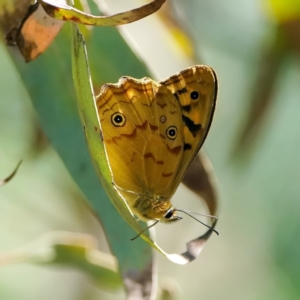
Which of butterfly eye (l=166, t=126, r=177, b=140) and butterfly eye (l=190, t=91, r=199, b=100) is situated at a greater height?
butterfly eye (l=190, t=91, r=199, b=100)

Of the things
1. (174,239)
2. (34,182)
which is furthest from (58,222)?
(174,239)

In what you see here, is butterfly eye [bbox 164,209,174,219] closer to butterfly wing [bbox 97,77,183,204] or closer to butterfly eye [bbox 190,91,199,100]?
butterfly wing [bbox 97,77,183,204]

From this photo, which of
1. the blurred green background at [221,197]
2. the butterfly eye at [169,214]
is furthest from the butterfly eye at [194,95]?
the blurred green background at [221,197]

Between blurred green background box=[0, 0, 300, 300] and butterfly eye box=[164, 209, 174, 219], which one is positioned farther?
blurred green background box=[0, 0, 300, 300]

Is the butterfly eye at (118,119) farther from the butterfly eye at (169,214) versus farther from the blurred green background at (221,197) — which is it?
the blurred green background at (221,197)

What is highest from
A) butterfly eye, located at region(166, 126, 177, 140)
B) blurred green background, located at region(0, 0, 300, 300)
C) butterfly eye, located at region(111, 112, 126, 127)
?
butterfly eye, located at region(111, 112, 126, 127)

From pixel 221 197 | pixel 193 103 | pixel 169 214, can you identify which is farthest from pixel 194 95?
pixel 221 197

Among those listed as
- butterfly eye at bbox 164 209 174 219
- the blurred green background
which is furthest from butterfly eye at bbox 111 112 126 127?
the blurred green background
